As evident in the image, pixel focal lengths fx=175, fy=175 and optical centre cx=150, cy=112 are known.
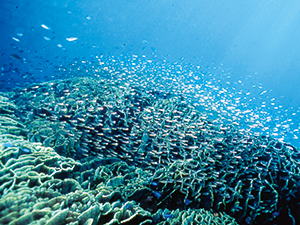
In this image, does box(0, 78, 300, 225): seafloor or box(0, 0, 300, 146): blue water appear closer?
box(0, 78, 300, 225): seafloor

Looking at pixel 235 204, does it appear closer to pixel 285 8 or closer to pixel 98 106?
pixel 98 106

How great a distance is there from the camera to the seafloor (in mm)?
2561

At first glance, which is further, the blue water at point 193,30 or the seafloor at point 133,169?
the blue water at point 193,30

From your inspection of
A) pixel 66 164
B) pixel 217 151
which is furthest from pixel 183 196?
pixel 66 164

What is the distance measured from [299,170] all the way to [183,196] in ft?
11.8

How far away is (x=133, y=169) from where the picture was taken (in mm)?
4945

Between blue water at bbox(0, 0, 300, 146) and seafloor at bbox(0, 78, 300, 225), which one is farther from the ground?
blue water at bbox(0, 0, 300, 146)

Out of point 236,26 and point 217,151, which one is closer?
point 217,151

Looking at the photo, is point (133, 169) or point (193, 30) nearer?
point (133, 169)

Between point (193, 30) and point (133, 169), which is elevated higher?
point (193, 30)

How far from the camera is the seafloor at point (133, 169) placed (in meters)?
2.56

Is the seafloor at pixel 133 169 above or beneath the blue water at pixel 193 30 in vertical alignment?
beneath

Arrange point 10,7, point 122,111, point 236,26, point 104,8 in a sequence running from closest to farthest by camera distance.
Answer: point 122,111
point 10,7
point 104,8
point 236,26

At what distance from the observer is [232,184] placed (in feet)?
15.3
